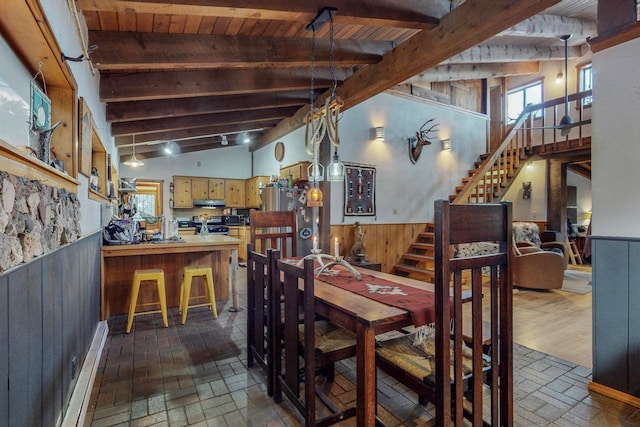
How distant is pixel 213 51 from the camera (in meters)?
2.98

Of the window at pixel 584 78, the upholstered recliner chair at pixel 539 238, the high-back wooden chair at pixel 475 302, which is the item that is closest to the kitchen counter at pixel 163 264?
the high-back wooden chair at pixel 475 302

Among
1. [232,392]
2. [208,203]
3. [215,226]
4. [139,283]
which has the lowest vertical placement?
[232,392]

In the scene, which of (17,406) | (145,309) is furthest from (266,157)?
(17,406)

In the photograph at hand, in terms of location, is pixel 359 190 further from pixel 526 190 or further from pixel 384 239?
pixel 526 190

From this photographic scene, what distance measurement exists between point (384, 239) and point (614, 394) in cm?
376

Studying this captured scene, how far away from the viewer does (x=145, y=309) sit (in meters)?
3.85

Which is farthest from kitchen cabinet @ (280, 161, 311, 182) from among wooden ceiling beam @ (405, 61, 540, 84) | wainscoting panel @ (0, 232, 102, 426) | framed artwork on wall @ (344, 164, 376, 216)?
wainscoting panel @ (0, 232, 102, 426)

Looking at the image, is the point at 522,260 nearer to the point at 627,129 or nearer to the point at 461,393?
the point at 627,129

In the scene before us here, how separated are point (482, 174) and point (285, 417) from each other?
566 centimetres

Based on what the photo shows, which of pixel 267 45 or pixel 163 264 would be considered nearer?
pixel 267 45

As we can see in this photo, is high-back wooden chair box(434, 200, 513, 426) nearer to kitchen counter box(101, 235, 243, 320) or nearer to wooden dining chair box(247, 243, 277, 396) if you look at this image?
wooden dining chair box(247, 243, 277, 396)

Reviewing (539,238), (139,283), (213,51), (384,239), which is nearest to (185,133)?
(213,51)

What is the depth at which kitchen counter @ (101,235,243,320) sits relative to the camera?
350 cm

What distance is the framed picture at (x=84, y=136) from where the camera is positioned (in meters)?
2.15
